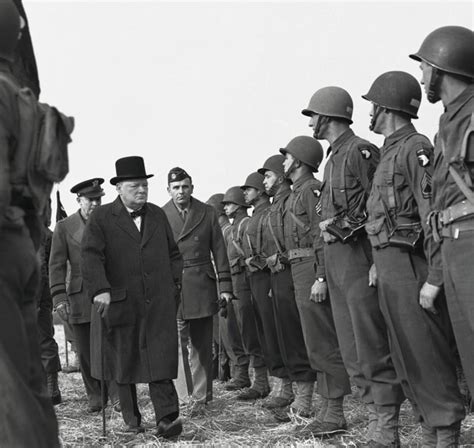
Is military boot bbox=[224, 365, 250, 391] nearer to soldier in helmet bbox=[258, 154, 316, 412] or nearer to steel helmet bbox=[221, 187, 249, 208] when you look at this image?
soldier in helmet bbox=[258, 154, 316, 412]

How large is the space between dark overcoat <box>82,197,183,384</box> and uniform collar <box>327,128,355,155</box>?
2.10 m

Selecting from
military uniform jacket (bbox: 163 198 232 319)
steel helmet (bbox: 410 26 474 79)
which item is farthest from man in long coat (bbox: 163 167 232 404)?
steel helmet (bbox: 410 26 474 79)

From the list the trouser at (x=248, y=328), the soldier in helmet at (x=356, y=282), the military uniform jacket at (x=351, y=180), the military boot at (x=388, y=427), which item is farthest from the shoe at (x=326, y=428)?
the trouser at (x=248, y=328)

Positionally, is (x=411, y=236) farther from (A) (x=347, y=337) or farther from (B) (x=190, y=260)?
(B) (x=190, y=260)

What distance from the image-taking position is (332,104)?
8359 millimetres

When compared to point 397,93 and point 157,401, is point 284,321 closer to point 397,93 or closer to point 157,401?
point 157,401

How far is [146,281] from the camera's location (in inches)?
351

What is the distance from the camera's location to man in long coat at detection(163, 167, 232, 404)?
424 inches

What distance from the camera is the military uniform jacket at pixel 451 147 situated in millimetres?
5785

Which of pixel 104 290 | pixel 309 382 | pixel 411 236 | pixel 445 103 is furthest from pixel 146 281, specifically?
pixel 445 103

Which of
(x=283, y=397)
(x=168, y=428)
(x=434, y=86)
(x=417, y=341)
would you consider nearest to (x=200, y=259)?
(x=283, y=397)

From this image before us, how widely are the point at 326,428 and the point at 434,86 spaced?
3467mm

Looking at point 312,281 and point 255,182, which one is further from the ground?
point 255,182

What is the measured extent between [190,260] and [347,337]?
3.64m
